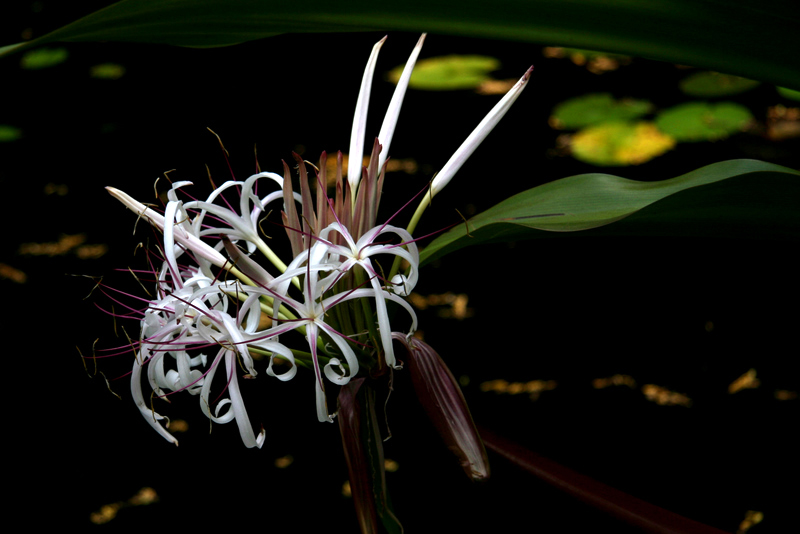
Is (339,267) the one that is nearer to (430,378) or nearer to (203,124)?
(430,378)

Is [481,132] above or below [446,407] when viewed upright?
above

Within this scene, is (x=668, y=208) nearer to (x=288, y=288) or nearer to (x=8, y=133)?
(x=288, y=288)

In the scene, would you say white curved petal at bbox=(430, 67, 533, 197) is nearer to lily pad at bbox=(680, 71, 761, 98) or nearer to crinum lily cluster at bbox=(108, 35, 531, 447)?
crinum lily cluster at bbox=(108, 35, 531, 447)

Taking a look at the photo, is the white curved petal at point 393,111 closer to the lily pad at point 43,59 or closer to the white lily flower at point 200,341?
the white lily flower at point 200,341

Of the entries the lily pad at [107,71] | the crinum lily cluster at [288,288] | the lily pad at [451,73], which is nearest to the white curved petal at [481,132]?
the crinum lily cluster at [288,288]

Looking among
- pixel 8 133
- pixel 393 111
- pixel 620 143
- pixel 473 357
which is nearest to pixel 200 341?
pixel 393 111

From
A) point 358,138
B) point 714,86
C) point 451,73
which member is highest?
point 451,73
